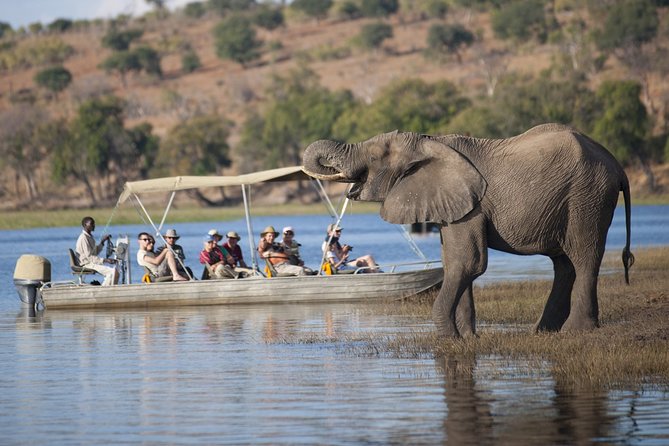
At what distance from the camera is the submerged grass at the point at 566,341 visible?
14.1 meters

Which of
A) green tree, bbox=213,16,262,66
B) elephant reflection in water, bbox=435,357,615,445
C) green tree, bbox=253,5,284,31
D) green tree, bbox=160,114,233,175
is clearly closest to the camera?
elephant reflection in water, bbox=435,357,615,445

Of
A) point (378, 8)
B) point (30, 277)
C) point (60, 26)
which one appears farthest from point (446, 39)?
point (30, 277)

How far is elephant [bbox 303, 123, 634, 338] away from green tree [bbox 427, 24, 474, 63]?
337ft

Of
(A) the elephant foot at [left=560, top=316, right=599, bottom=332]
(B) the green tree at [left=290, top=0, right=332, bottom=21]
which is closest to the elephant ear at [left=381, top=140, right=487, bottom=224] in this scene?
(A) the elephant foot at [left=560, top=316, right=599, bottom=332]

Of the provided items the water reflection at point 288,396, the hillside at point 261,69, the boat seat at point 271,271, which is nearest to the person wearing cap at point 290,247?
the boat seat at point 271,271

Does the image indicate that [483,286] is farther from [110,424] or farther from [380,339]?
[110,424]

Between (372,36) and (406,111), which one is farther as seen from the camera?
(372,36)

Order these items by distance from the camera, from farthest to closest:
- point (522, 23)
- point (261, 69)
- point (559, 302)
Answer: point (261, 69) → point (522, 23) → point (559, 302)

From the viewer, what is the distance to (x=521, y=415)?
12172 millimetres

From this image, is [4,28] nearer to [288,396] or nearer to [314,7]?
[314,7]

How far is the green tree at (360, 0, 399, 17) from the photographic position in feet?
470

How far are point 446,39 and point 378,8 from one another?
2549 centimetres

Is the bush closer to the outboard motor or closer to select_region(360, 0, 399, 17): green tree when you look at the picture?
select_region(360, 0, 399, 17): green tree

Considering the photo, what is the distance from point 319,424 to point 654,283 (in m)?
13.4
